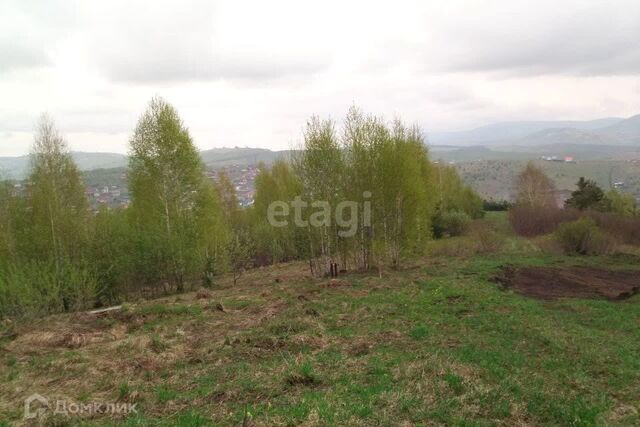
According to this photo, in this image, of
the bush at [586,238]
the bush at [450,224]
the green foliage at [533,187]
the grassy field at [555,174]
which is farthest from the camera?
the grassy field at [555,174]

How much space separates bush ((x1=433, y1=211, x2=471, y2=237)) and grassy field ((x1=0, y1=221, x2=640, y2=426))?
23262mm

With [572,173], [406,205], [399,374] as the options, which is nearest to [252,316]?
[399,374]

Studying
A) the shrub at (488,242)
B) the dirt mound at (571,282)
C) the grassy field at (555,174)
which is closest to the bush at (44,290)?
the dirt mound at (571,282)

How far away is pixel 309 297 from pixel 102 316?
280 inches

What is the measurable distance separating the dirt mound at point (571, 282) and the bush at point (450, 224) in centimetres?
1647

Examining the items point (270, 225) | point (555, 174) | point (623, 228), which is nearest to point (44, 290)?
point (270, 225)

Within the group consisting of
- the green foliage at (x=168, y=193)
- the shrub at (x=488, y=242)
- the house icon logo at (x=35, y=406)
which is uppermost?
the green foliage at (x=168, y=193)

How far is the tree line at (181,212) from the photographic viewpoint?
20578 millimetres

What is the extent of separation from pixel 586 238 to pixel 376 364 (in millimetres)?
25160

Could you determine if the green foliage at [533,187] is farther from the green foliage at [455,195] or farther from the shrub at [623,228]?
the shrub at [623,228]

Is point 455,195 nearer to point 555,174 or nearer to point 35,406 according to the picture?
point 35,406

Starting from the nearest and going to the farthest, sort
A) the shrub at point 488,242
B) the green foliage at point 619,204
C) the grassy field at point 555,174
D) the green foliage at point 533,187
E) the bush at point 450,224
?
the shrub at point 488,242 → the bush at point 450,224 → the green foliage at point 619,204 → the green foliage at point 533,187 → the grassy field at point 555,174

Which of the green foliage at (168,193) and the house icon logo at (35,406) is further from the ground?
the green foliage at (168,193)

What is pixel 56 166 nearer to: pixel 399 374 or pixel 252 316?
pixel 252 316
